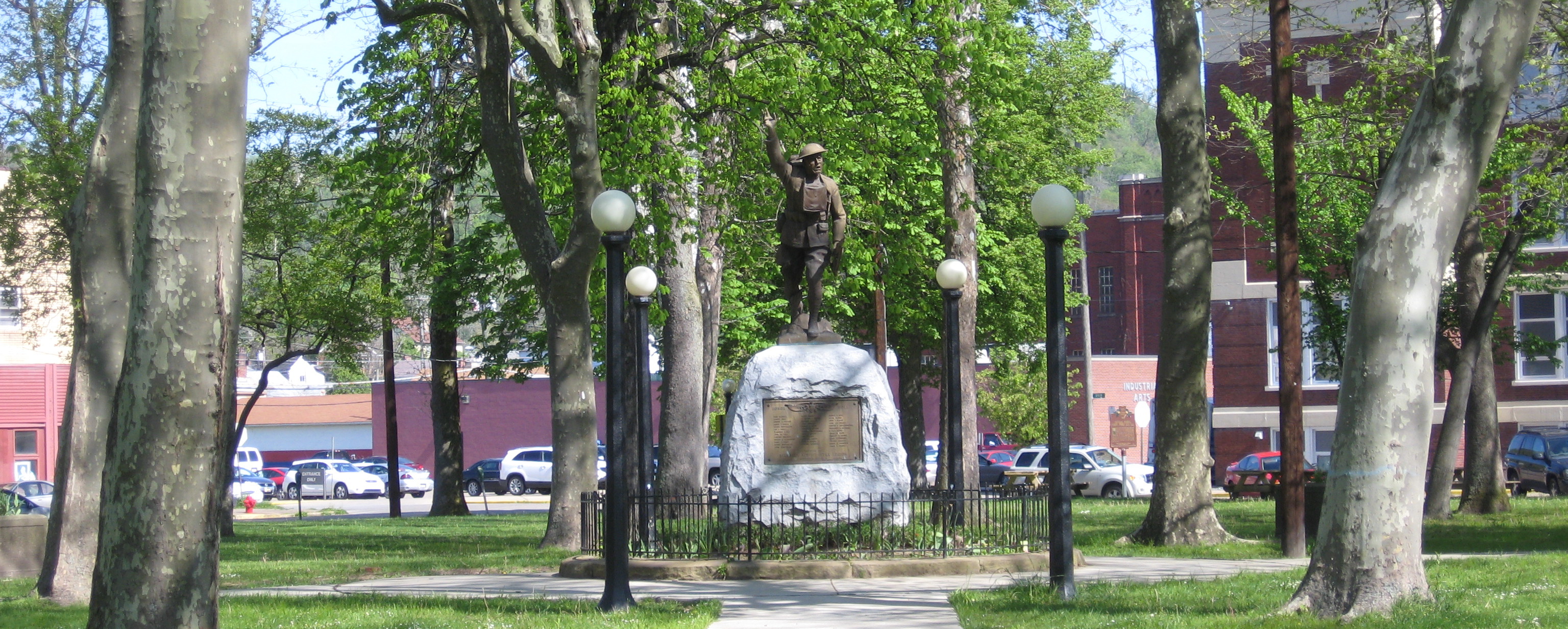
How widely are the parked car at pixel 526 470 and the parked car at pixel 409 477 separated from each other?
2.73 m

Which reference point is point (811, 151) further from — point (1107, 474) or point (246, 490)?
point (246, 490)

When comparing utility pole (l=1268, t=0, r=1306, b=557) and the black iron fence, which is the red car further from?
utility pole (l=1268, t=0, r=1306, b=557)

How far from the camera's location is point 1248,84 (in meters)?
36.2

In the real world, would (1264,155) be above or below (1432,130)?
above

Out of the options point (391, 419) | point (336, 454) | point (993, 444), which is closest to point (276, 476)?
point (336, 454)

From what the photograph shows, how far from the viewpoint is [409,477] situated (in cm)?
5156

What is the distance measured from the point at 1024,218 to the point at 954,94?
14732mm

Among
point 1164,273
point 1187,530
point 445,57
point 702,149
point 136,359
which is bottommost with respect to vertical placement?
point 1187,530

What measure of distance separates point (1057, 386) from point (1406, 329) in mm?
3158

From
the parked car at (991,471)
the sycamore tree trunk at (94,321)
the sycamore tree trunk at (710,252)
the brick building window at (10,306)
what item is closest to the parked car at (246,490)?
the brick building window at (10,306)

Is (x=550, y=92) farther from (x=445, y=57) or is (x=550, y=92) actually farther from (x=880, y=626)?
(x=880, y=626)

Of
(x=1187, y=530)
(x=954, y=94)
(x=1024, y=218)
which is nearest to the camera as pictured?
(x=1187, y=530)

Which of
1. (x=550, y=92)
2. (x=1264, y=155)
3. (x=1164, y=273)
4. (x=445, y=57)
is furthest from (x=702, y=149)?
(x=1264, y=155)

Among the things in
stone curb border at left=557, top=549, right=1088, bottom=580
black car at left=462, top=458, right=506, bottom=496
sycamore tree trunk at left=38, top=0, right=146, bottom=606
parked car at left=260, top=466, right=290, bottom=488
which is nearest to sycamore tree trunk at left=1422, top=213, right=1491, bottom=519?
stone curb border at left=557, top=549, right=1088, bottom=580
